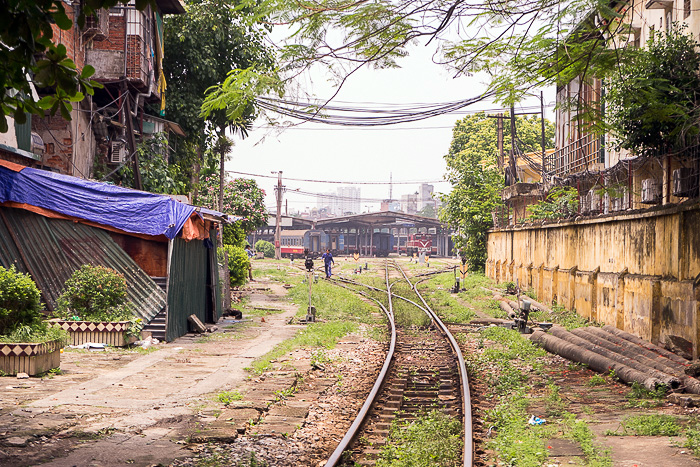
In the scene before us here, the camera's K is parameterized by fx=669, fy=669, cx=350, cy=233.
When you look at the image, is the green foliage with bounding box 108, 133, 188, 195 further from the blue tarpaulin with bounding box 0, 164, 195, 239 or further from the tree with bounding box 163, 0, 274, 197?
the blue tarpaulin with bounding box 0, 164, 195, 239

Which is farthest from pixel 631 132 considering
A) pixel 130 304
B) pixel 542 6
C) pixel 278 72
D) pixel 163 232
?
pixel 130 304

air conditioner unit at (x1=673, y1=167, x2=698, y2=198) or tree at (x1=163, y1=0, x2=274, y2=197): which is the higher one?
tree at (x1=163, y1=0, x2=274, y2=197)

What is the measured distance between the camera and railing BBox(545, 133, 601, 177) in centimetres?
2650

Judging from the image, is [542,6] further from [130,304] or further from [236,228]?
[236,228]

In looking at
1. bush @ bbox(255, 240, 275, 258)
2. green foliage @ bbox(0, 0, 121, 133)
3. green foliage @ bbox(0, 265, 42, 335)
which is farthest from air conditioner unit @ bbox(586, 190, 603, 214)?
bush @ bbox(255, 240, 275, 258)

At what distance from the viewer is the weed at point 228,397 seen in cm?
937

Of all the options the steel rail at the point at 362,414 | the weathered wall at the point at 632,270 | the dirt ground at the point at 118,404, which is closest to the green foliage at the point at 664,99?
the weathered wall at the point at 632,270

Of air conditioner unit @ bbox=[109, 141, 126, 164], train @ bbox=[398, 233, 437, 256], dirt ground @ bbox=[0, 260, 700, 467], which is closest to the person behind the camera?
dirt ground @ bbox=[0, 260, 700, 467]

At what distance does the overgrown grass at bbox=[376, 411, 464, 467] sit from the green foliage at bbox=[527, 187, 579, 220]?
13.9 meters

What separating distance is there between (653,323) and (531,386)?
3.51 metres

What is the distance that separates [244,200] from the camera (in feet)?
129

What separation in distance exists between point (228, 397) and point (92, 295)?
538 centimetres

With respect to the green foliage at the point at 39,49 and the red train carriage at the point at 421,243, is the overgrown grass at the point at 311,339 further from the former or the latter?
the red train carriage at the point at 421,243

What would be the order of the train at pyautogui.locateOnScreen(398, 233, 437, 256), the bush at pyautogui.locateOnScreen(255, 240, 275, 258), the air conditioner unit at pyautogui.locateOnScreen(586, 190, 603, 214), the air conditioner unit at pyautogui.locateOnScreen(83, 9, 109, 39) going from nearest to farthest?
1. the air conditioner unit at pyautogui.locateOnScreen(83, 9, 109, 39)
2. the air conditioner unit at pyautogui.locateOnScreen(586, 190, 603, 214)
3. the bush at pyautogui.locateOnScreen(255, 240, 275, 258)
4. the train at pyautogui.locateOnScreen(398, 233, 437, 256)
